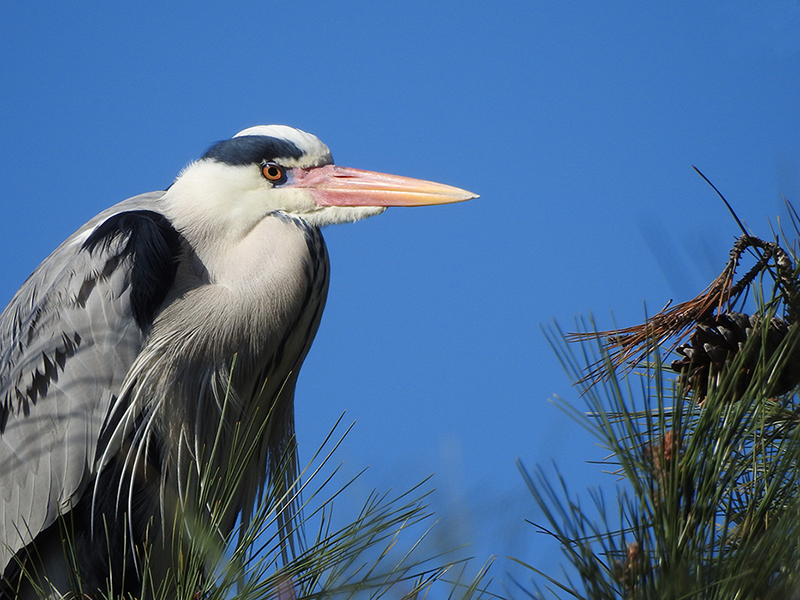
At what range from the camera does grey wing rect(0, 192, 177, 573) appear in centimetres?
162

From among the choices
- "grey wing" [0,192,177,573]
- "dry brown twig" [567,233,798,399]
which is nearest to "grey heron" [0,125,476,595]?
"grey wing" [0,192,177,573]

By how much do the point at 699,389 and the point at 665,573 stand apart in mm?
310

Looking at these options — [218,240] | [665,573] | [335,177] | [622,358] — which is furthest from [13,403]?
[665,573]

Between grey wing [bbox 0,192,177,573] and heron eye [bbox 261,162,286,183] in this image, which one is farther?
heron eye [bbox 261,162,286,183]

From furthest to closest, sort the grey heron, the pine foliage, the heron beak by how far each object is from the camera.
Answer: the heron beak → the grey heron → the pine foliage

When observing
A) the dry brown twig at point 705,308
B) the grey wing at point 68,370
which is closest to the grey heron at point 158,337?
the grey wing at point 68,370

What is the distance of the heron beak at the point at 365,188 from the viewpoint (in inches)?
69.1

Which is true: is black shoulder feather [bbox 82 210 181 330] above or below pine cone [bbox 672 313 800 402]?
above

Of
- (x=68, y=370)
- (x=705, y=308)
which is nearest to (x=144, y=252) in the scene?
(x=68, y=370)

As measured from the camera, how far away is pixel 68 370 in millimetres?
1678

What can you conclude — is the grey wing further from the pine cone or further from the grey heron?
the pine cone

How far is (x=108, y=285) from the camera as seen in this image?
65.8 inches

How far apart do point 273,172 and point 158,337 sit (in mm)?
454

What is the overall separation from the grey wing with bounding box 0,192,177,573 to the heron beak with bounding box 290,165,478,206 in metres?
0.33
